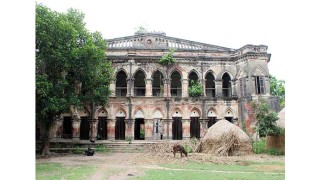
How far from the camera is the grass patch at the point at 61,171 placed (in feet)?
39.4

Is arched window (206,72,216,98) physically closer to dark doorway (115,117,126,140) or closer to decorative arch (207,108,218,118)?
decorative arch (207,108,218,118)

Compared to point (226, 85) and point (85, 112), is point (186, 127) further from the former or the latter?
point (85, 112)

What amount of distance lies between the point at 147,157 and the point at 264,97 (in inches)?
410

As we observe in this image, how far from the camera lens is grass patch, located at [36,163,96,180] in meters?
12.0

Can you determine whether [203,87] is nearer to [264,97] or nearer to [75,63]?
[264,97]

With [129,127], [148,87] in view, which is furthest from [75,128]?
[148,87]

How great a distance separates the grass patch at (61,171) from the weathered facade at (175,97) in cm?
887

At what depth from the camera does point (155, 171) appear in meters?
12.7

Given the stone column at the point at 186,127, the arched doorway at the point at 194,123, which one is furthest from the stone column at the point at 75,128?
the arched doorway at the point at 194,123

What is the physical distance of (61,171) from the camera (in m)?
13.1

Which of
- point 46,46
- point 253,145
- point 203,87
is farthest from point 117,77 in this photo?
point 253,145

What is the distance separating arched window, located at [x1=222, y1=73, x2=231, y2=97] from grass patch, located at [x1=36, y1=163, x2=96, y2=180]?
14.8 m

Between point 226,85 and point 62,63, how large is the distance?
14.0 metres

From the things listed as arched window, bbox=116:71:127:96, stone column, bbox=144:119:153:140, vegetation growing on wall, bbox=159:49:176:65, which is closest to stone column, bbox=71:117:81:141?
arched window, bbox=116:71:127:96
